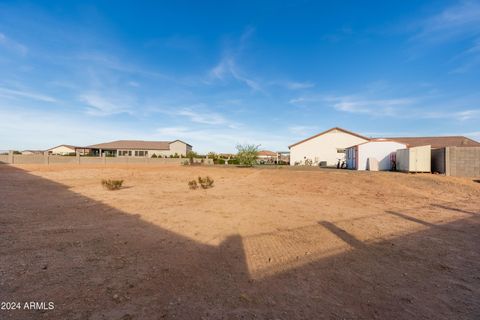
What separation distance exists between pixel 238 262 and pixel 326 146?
3468 cm

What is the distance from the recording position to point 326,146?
35938 millimetres

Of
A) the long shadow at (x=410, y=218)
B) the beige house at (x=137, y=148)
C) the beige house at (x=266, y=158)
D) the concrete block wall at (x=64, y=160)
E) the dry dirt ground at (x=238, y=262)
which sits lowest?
the dry dirt ground at (x=238, y=262)

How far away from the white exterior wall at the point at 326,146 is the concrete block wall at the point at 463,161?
19.1 meters

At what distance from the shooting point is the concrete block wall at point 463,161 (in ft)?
50.2

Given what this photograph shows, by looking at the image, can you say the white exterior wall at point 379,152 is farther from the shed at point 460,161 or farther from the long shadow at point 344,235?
the long shadow at point 344,235

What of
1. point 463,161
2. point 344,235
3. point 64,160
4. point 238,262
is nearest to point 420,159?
point 463,161

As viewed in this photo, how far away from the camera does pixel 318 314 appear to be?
2617 mm

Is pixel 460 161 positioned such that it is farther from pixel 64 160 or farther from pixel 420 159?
pixel 64 160

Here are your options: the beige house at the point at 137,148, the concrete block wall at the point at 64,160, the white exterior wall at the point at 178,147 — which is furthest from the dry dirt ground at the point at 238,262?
the white exterior wall at the point at 178,147

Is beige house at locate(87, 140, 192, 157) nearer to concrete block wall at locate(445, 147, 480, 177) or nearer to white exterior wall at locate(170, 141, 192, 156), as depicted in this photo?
white exterior wall at locate(170, 141, 192, 156)

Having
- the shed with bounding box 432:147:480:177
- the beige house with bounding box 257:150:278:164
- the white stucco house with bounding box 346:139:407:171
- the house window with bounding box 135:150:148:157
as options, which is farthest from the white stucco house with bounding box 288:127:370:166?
the house window with bounding box 135:150:148:157

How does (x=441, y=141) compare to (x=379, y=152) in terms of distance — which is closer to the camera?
(x=379, y=152)

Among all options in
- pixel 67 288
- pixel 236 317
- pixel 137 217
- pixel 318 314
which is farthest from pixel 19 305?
pixel 137 217

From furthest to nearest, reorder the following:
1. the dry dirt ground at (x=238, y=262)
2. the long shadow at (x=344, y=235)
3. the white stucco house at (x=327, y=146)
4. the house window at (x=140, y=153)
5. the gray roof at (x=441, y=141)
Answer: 1. the house window at (x=140, y=153)
2. the gray roof at (x=441, y=141)
3. the white stucco house at (x=327, y=146)
4. the long shadow at (x=344, y=235)
5. the dry dirt ground at (x=238, y=262)
